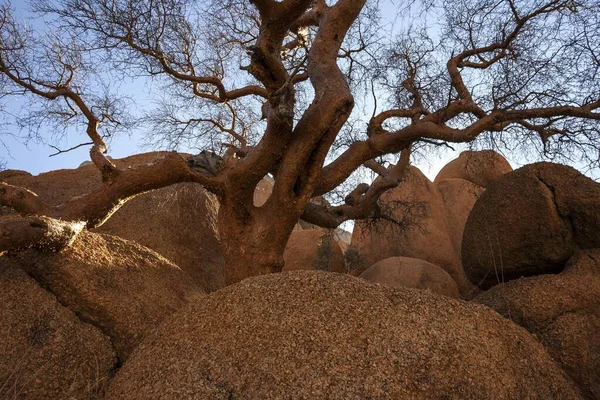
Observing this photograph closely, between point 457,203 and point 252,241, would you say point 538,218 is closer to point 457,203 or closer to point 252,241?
point 252,241

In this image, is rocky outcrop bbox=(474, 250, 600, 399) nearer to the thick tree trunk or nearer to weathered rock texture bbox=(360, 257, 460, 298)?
the thick tree trunk

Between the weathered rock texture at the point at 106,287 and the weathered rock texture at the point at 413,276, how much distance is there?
594 centimetres

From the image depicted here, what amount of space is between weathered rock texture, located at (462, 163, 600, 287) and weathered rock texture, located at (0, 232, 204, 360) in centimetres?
368

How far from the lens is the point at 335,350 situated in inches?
115

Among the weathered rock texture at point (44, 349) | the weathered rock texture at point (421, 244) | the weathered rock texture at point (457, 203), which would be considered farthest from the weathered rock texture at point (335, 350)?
the weathered rock texture at point (457, 203)

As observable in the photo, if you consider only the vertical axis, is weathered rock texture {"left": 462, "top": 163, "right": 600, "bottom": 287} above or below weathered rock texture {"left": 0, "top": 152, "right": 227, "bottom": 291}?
above

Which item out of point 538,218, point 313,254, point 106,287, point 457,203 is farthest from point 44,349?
point 457,203

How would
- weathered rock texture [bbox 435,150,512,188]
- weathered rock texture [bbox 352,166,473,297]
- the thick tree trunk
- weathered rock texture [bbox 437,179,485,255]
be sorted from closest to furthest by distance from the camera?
the thick tree trunk, weathered rock texture [bbox 435,150,512,188], weathered rock texture [bbox 352,166,473,297], weathered rock texture [bbox 437,179,485,255]

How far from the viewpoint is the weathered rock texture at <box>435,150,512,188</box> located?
24.2 ft

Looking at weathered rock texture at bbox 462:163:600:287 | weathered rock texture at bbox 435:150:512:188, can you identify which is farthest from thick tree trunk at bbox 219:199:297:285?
weathered rock texture at bbox 435:150:512:188

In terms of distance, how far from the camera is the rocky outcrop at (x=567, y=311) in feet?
13.1

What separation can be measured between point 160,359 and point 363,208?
4809 mm

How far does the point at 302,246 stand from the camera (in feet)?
42.1

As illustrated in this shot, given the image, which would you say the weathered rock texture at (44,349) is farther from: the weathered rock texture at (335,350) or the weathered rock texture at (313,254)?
the weathered rock texture at (313,254)
